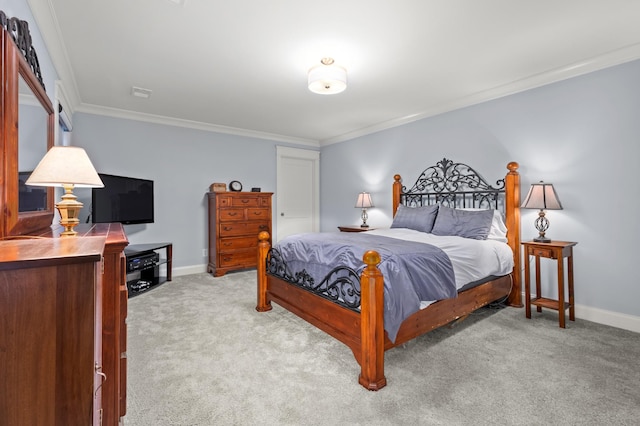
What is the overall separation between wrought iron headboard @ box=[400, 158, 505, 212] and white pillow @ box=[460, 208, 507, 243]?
22cm

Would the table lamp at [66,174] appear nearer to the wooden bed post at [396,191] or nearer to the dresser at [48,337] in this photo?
the dresser at [48,337]

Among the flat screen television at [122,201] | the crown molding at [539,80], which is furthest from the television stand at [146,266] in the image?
the crown molding at [539,80]

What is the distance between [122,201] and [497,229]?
4.44 m

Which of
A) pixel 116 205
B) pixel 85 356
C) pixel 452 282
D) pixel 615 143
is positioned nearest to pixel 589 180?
pixel 615 143

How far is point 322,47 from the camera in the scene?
2.62 metres

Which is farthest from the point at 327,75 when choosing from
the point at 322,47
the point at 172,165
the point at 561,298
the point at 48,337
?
the point at 172,165

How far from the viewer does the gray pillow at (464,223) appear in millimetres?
3264

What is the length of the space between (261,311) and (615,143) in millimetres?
3661

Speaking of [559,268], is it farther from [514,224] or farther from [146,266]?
[146,266]

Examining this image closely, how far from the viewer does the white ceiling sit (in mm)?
2141

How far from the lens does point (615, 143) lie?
278 cm

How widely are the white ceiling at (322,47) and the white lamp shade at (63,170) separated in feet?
4.11

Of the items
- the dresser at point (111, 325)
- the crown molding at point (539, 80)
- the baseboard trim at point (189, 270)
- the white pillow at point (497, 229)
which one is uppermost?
the crown molding at point (539, 80)

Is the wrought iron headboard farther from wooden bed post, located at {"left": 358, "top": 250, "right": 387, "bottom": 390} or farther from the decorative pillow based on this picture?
wooden bed post, located at {"left": 358, "top": 250, "right": 387, "bottom": 390}
